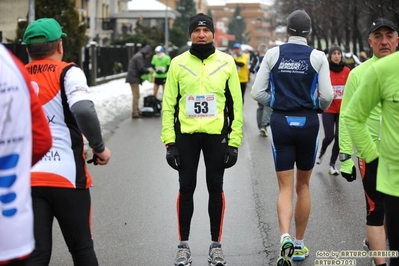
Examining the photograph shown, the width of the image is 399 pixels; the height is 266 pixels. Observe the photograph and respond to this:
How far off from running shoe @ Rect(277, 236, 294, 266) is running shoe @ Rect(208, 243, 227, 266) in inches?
20.0

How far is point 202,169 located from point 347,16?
34866mm

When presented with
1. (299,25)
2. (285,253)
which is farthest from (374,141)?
(299,25)

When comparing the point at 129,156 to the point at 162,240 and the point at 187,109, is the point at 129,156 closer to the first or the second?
the point at 162,240

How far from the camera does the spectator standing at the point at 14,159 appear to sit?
2809 millimetres

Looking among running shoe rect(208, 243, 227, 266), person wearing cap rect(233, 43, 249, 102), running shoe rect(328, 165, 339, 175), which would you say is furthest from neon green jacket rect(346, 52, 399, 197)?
person wearing cap rect(233, 43, 249, 102)

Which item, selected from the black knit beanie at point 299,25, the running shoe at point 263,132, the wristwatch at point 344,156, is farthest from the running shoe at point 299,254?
the running shoe at point 263,132

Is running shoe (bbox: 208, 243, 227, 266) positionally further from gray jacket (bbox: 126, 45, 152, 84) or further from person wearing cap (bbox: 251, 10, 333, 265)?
gray jacket (bbox: 126, 45, 152, 84)

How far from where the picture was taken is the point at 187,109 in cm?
590

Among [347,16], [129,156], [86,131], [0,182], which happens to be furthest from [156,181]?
[347,16]

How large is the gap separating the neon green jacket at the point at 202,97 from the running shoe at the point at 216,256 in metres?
0.86

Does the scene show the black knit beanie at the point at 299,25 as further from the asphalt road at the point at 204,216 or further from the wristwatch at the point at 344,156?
the asphalt road at the point at 204,216

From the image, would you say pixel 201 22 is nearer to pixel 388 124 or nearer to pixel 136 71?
pixel 388 124

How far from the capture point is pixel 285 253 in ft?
18.9

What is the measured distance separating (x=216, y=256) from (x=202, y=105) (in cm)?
121
